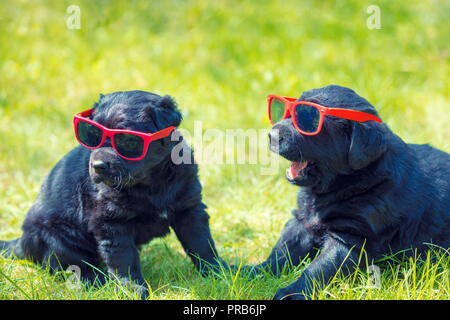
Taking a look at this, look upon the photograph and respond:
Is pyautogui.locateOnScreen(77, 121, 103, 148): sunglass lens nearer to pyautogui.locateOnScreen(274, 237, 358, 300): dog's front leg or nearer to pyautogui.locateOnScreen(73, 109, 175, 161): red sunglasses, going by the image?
pyautogui.locateOnScreen(73, 109, 175, 161): red sunglasses

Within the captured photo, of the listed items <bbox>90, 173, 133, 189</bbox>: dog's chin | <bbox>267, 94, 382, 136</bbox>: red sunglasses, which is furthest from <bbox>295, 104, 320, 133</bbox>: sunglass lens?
<bbox>90, 173, 133, 189</bbox>: dog's chin

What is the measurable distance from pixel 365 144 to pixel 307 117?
35 cm

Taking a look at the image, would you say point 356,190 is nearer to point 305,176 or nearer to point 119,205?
point 305,176

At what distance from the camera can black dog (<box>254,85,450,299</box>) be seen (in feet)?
9.07

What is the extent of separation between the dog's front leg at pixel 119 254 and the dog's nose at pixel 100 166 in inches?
15.1

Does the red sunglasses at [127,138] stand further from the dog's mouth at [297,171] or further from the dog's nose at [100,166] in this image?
the dog's mouth at [297,171]

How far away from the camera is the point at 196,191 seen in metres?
3.12

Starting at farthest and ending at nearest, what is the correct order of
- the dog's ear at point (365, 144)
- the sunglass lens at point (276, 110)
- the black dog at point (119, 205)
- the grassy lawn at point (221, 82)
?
the sunglass lens at point (276, 110)
the grassy lawn at point (221, 82)
the black dog at point (119, 205)
the dog's ear at point (365, 144)

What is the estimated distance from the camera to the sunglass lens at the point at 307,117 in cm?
280

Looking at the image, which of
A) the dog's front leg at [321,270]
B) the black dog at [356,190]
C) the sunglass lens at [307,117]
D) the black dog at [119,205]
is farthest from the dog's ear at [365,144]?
the black dog at [119,205]

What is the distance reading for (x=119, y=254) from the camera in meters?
2.94

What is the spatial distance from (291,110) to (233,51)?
4.17 meters

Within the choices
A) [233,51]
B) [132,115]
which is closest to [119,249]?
[132,115]

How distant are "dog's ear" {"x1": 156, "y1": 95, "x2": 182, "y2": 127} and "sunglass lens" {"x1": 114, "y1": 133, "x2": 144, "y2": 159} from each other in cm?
24
